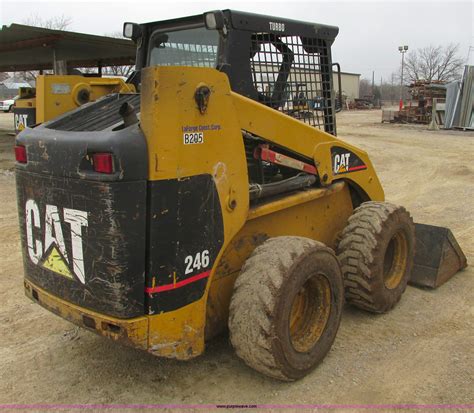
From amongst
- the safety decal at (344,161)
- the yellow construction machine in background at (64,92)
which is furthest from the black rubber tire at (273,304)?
the yellow construction machine in background at (64,92)

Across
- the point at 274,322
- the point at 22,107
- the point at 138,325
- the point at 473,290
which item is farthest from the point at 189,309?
the point at 22,107

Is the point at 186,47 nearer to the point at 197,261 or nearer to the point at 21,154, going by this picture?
the point at 21,154

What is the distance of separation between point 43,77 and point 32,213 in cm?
197

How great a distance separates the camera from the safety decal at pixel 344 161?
152 inches

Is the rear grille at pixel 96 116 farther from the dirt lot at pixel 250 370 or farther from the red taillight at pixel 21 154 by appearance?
the dirt lot at pixel 250 370

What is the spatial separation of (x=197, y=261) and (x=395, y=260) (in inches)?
88.6

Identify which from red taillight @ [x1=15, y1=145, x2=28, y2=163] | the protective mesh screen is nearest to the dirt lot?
red taillight @ [x1=15, y1=145, x2=28, y2=163]

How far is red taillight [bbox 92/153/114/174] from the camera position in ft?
7.88

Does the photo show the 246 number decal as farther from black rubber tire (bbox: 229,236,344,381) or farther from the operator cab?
the operator cab

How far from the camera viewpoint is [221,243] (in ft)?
9.32

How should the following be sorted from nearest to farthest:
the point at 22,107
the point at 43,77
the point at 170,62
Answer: the point at 170,62 < the point at 43,77 < the point at 22,107

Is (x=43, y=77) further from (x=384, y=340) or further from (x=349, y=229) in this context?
(x=384, y=340)

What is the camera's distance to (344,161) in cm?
400

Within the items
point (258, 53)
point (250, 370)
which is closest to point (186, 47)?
point (258, 53)
